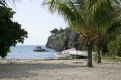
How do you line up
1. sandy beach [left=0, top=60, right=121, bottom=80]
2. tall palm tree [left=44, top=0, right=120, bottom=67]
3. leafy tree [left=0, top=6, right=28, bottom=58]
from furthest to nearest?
1. leafy tree [left=0, top=6, right=28, bottom=58]
2. tall palm tree [left=44, top=0, right=120, bottom=67]
3. sandy beach [left=0, top=60, right=121, bottom=80]

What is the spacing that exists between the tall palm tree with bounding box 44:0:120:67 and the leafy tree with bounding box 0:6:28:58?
17.9 ft

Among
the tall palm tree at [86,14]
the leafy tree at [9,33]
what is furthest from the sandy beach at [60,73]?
the leafy tree at [9,33]

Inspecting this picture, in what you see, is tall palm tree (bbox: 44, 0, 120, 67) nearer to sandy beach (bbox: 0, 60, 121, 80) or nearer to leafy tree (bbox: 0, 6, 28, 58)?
sandy beach (bbox: 0, 60, 121, 80)

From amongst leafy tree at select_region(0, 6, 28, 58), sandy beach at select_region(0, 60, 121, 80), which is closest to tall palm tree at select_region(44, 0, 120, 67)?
sandy beach at select_region(0, 60, 121, 80)

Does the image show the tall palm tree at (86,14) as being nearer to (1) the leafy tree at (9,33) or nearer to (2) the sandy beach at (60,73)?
(2) the sandy beach at (60,73)

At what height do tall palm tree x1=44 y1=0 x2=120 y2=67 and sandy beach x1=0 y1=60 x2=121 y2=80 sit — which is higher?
tall palm tree x1=44 y1=0 x2=120 y2=67

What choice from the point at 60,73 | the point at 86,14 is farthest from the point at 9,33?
the point at 60,73

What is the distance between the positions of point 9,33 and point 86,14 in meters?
7.20

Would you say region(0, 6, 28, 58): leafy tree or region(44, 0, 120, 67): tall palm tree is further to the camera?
region(0, 6, 28, 58): leafy tree

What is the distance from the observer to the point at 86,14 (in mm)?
24766

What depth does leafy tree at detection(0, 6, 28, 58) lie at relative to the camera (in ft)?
93.0

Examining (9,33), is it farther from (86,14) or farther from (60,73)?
(60,73)

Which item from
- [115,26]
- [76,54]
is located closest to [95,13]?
[115,26]

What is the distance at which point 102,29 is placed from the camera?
82.1 ft
